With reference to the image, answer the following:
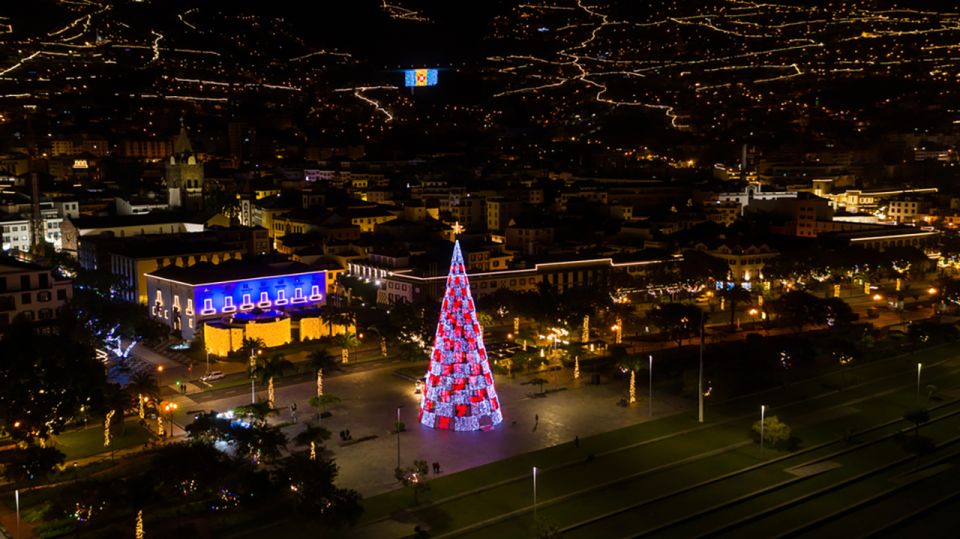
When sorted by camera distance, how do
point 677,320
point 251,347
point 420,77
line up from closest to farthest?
point 251,347, point 677,320, point 420,77

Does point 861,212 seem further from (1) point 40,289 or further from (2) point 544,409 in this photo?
(1) point 40,289

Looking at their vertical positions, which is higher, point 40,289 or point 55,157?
point 55,157

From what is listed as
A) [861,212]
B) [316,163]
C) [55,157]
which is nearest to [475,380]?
[861,212]

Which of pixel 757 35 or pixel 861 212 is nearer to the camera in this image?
pixel 861 212

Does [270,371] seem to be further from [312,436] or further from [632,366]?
[632,366]

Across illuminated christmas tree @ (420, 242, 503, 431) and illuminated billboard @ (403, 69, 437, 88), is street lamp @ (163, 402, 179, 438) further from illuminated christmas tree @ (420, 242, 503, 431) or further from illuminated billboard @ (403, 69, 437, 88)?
illuminated billboard @ (403, 69, 437, 88)

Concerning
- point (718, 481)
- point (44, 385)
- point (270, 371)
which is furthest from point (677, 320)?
point (44, 385)

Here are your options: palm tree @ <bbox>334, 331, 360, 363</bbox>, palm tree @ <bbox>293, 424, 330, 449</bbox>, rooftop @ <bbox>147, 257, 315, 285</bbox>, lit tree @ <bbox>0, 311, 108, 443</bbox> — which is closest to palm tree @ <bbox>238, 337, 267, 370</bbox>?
palm tree @ <bbox>334, 331, 360, 363</bbox>
